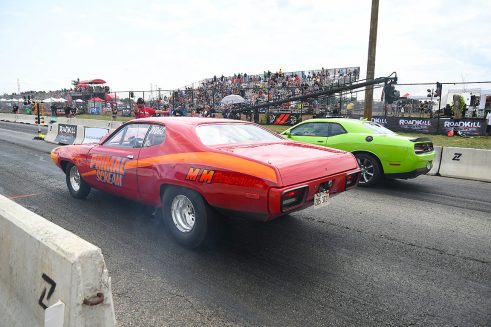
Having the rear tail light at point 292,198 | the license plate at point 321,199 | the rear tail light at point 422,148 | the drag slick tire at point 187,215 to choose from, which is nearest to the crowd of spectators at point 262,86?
the rear tail light at point 422,148

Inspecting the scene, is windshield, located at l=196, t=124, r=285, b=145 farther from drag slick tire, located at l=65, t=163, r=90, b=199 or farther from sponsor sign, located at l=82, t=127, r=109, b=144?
sponsor sign, located at l=82, t=127, r=109, b=144

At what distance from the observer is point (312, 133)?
8109mm

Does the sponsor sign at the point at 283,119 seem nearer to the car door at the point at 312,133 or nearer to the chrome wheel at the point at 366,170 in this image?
the car door at the point at 312,133

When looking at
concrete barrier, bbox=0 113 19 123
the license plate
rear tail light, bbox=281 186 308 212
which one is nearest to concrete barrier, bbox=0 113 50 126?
concrete barrier, bbox=0 113 19 123

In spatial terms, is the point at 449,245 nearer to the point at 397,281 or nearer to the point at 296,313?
the point at 397,281

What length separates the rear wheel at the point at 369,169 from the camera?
714 cm

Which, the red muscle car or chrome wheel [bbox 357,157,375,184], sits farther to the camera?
chrome wheel [bbox 357,157,375,184]

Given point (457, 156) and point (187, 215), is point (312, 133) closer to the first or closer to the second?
point (457, 156)

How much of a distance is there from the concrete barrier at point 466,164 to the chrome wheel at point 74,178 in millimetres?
8313

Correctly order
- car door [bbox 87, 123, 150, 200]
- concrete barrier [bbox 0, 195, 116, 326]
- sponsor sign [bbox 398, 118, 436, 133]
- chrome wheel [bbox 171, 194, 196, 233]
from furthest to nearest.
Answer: sponsor sign [bbox 398, 118, 436, 133], car door [bbox 87, 123, 150, 200], chrome wheel [bbox 171, 194, 196, 233], concrete barrier [bbox 0, 195, 116, 326]

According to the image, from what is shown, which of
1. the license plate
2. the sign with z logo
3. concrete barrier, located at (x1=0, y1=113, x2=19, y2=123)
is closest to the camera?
the license plate

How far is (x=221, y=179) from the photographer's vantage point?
3.44 m

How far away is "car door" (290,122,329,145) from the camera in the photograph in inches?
311

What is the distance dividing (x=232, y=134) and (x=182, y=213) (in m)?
1.15
